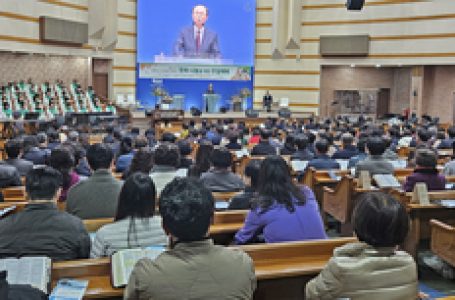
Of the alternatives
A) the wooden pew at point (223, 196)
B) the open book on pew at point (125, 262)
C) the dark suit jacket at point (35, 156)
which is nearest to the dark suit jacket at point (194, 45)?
the dark suit jacket at point (35, 156)

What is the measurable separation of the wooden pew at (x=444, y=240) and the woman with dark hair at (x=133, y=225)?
2.57 m

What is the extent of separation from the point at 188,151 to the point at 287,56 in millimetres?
15564

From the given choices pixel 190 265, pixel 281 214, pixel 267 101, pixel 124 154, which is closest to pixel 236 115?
pixel 267 101

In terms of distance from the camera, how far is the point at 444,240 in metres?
4.47

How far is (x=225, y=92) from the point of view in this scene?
71.6ft

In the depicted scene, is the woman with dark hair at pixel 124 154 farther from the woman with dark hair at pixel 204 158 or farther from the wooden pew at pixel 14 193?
the wooden pew at pixel 14 193

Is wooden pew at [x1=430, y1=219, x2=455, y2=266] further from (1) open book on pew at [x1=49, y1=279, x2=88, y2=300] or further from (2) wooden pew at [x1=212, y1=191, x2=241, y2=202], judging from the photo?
(1) open book on pew at [x1=49, y1=279, x2=88, y2=300]

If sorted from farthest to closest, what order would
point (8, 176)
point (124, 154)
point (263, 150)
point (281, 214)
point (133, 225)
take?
point (263, 150), point (124, 154), point (8, 176), point (281, 214), point (133, 225)

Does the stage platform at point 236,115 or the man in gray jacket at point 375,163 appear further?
the stage platform at point 236,115

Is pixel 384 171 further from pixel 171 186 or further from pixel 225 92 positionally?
pixel 225 92

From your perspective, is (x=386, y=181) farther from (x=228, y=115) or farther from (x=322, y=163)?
(x=228, y=115)

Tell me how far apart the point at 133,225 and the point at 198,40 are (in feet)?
61.3

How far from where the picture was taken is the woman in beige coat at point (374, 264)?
88.5 inches

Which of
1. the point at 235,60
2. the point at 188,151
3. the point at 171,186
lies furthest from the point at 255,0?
the point at 171,186
